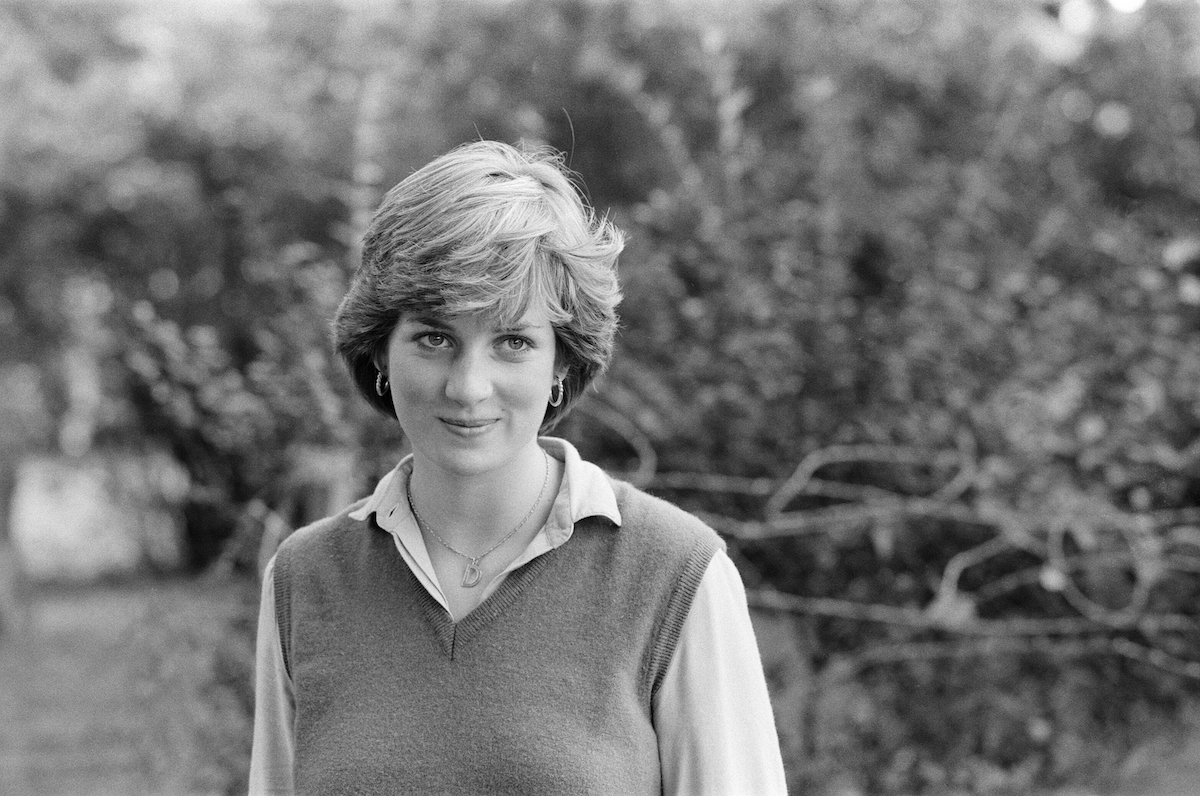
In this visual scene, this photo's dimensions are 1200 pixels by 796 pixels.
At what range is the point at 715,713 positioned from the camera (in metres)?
1.53

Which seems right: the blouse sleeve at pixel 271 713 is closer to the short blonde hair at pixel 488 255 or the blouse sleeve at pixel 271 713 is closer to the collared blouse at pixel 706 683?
the collared blouse at pixel 706 683

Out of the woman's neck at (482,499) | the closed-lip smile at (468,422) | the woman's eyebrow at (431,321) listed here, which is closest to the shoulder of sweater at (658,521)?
the woman's neck at (482,499)

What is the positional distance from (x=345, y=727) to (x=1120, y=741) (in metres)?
2.90

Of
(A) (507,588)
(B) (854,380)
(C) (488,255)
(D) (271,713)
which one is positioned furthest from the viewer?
(B) (854,380)

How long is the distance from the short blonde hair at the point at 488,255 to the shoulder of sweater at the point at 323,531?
0.23 meters

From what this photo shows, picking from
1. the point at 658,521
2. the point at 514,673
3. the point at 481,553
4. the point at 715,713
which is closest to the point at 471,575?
the point at 481,553

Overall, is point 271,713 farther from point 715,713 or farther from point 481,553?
point 715,713

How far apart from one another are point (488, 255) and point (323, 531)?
1.65 feet

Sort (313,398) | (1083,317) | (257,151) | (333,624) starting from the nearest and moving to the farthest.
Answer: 1. (333,624)
2. (313,398)
3. (1083,317)
4. (257,151)

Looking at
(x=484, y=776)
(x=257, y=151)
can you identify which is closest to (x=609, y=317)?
(x=484, y=776)

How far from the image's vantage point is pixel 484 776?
59.9 inches

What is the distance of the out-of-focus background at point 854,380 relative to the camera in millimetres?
3516

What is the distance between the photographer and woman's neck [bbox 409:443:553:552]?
5.43ft

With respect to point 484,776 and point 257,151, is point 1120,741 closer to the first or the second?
point 484,776
